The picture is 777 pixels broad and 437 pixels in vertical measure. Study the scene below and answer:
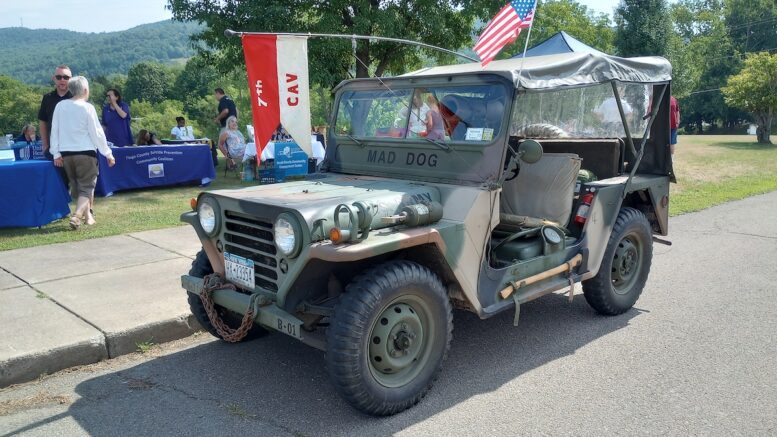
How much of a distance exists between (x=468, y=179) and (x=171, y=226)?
208 inches

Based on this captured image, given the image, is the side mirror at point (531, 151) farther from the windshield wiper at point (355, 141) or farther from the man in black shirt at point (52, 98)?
the man in black shirt at point (52, 98)

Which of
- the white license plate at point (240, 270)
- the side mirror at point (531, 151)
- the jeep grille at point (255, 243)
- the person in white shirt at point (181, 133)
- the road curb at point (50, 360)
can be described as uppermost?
the side mirror at point (531, 151)

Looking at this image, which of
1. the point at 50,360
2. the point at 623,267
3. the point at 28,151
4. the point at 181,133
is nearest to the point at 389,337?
the point at 50,360

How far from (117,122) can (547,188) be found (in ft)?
28.8

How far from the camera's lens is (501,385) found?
392 cm

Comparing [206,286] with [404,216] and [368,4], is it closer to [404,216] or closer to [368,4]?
[404,216]

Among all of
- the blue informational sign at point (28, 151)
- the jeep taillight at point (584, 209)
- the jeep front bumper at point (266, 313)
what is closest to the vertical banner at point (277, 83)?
the jeep front bumper at point (266, 313)

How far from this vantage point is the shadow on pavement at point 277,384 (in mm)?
3428

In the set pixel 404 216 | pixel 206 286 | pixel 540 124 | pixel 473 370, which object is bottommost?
pixel 473 370

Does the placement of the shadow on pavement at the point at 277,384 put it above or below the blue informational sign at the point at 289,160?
below

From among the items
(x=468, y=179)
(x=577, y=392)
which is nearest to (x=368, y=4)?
(x=468, y=179)

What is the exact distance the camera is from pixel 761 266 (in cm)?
673

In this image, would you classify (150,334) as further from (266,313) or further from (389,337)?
(389,337)

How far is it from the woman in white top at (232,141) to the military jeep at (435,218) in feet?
26.6
